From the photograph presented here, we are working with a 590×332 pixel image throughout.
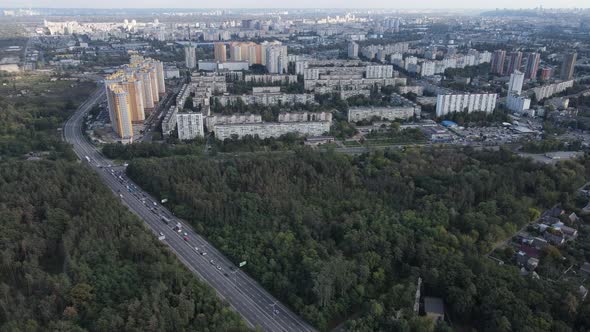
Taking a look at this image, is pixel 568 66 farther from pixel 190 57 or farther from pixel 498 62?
pixel 190 57

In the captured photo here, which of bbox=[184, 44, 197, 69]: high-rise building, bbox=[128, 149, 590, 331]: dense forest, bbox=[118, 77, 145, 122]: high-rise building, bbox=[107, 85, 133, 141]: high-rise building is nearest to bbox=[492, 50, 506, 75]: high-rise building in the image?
bbox=[128, 149, 590, 331]: dense forest

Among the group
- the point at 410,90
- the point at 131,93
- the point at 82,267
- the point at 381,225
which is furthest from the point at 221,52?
the point at 82,267

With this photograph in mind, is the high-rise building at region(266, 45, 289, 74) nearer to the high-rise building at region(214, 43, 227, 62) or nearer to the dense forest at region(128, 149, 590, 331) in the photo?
the high-rise building at region(214, 43, 227, 62)

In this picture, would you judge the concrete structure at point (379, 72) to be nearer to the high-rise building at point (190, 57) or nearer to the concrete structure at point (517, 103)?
the concrete structure at point (517, 103)

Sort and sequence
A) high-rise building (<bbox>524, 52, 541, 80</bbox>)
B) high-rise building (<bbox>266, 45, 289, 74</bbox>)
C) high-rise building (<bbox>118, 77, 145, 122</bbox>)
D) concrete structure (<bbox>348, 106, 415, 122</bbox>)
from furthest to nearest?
high-rise building (<bbox>266, 45, 289, 74</bbox>) < high-rise building (<bbox>524, 52, 541, 80</bbox>) < concrete structure (<bbox>348, 106, 415, 122</bbox>) < high-rise building (<bbox>118, 77, 145, 122</bbox>)

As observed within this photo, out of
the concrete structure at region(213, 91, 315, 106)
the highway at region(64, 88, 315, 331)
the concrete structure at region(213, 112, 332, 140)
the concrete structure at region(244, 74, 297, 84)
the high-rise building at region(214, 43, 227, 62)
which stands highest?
the high-rise building at region(214, 43, 227, 62)

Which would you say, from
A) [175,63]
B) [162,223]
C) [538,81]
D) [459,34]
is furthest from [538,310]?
[459,34]
